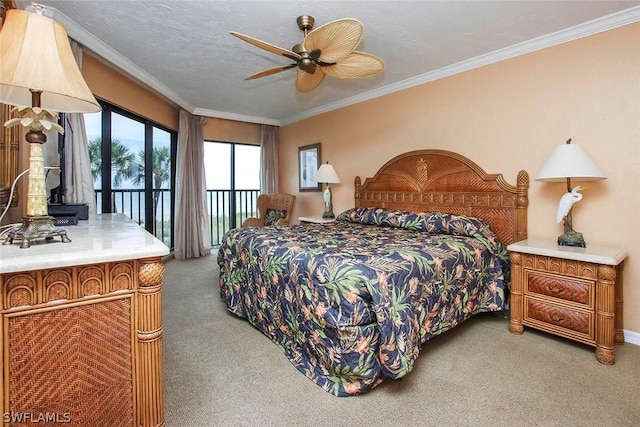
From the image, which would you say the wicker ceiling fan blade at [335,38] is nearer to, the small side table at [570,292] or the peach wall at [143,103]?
the small side table at [570,292]

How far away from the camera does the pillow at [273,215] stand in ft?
15.6

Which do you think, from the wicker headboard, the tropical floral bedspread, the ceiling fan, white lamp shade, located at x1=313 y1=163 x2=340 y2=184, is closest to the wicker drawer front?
the tropical floral bedspread

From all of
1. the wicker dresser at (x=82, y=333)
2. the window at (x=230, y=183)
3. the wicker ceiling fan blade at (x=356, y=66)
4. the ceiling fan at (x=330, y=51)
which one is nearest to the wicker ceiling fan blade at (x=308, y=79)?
the ceiling fan at (x=330, y=51)

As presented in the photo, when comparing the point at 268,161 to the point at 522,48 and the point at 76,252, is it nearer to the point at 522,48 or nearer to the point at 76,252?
the point at 522,48

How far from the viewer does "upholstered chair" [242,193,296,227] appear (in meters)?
4.62

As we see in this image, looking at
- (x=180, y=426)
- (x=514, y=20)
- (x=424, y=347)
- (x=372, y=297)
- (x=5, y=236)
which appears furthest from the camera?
(x=514, y=20)

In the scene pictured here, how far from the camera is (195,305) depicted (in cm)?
299

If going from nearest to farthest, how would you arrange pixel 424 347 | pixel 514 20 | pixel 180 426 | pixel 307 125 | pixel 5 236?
pixel 5 236
pixel 180 426
pixel 424 347
pixel 514 20
pixel 307 125

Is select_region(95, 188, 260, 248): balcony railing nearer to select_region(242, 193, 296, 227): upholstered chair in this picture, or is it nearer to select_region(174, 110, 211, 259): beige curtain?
select_region(174, 110, 211, 259): beige curtain

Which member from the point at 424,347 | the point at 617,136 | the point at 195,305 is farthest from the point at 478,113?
the point at 195,305

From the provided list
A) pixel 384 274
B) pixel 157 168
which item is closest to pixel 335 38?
pixel 384 274

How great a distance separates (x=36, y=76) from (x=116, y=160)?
3.03 m

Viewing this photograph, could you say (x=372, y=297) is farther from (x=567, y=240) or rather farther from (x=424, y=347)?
(x=567, y=240)

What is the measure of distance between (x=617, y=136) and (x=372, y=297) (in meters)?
2.31
